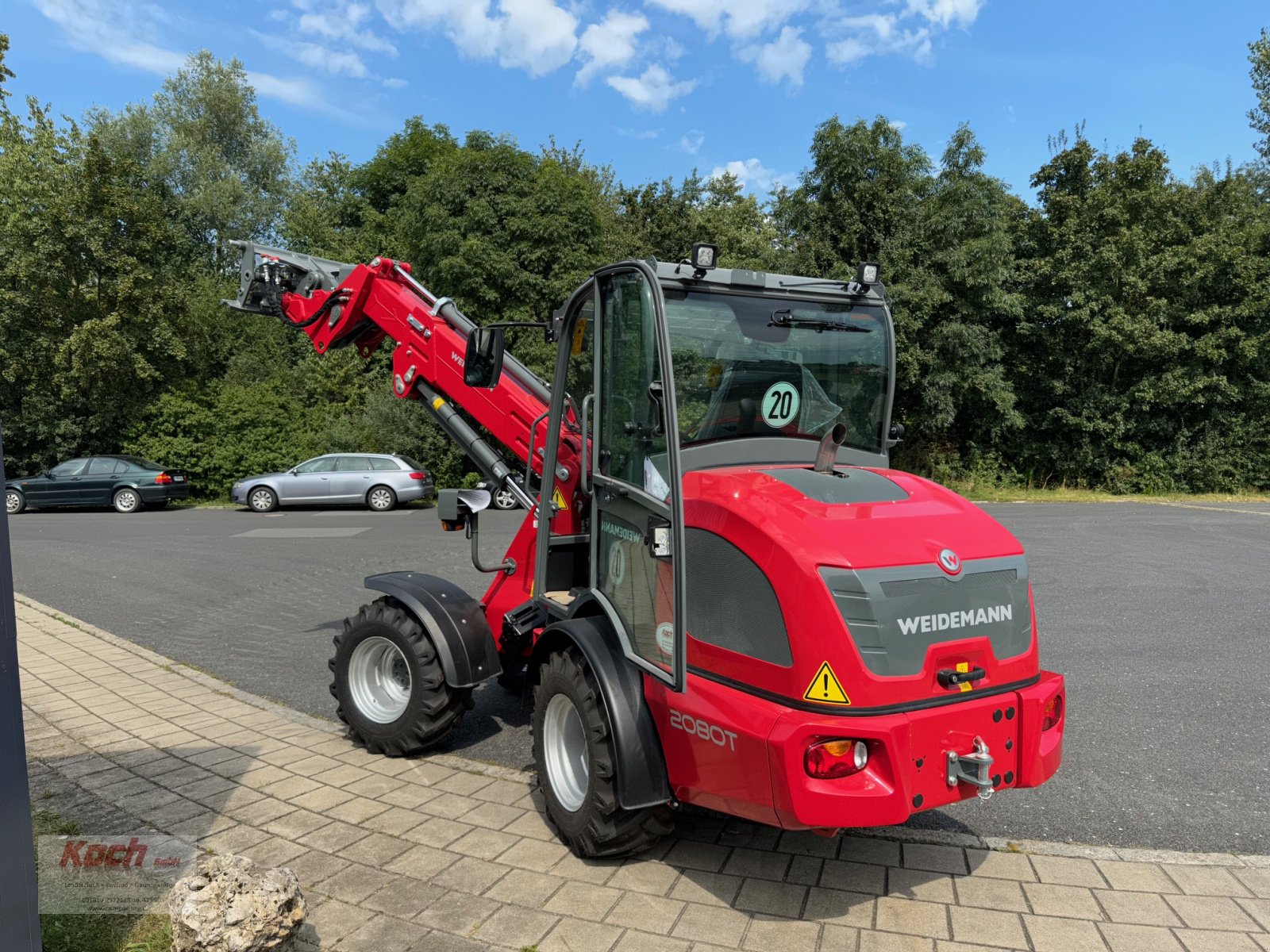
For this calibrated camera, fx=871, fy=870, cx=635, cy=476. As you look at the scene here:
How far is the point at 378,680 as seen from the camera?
540cm

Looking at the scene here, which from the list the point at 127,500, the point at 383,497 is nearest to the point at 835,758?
the point at 383,497

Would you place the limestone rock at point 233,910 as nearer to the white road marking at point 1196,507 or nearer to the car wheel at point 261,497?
the car wheel at point 261,497

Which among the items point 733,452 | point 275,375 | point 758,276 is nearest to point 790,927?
point 733,452

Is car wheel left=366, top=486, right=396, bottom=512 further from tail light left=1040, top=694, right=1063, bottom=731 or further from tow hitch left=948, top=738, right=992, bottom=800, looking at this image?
tow hitch left=948, top=738, right=992, bottom=800

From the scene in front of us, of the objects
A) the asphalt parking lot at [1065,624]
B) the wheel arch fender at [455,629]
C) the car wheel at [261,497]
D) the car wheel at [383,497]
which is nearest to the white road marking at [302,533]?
the asphalt parking lot at [1065,624]

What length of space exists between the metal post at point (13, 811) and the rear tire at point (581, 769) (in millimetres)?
1983

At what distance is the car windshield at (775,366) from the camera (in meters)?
3.86

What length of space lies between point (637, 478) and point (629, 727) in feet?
3.47

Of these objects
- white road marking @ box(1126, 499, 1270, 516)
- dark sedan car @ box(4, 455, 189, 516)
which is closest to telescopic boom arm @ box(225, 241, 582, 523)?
dark sedan car @ box(4, 455, 189, 516)

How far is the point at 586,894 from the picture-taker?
12.0 ft

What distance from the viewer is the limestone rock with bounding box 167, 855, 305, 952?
2875 mm

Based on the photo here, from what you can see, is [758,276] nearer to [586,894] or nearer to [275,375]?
[586,894]

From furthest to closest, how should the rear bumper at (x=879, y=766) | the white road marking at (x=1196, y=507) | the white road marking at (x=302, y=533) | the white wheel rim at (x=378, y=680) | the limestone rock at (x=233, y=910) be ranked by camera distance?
the white road marking at (x=1196, y=507)
the white road marking at (x=302, y=533)
the white wheel rim at (x=378, y=680)
the rear bumper at (x=879, y=766)
the limestone rock at (x=233, y=910)

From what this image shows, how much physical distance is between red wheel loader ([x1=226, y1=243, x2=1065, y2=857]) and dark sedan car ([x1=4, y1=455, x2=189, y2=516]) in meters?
19.2
